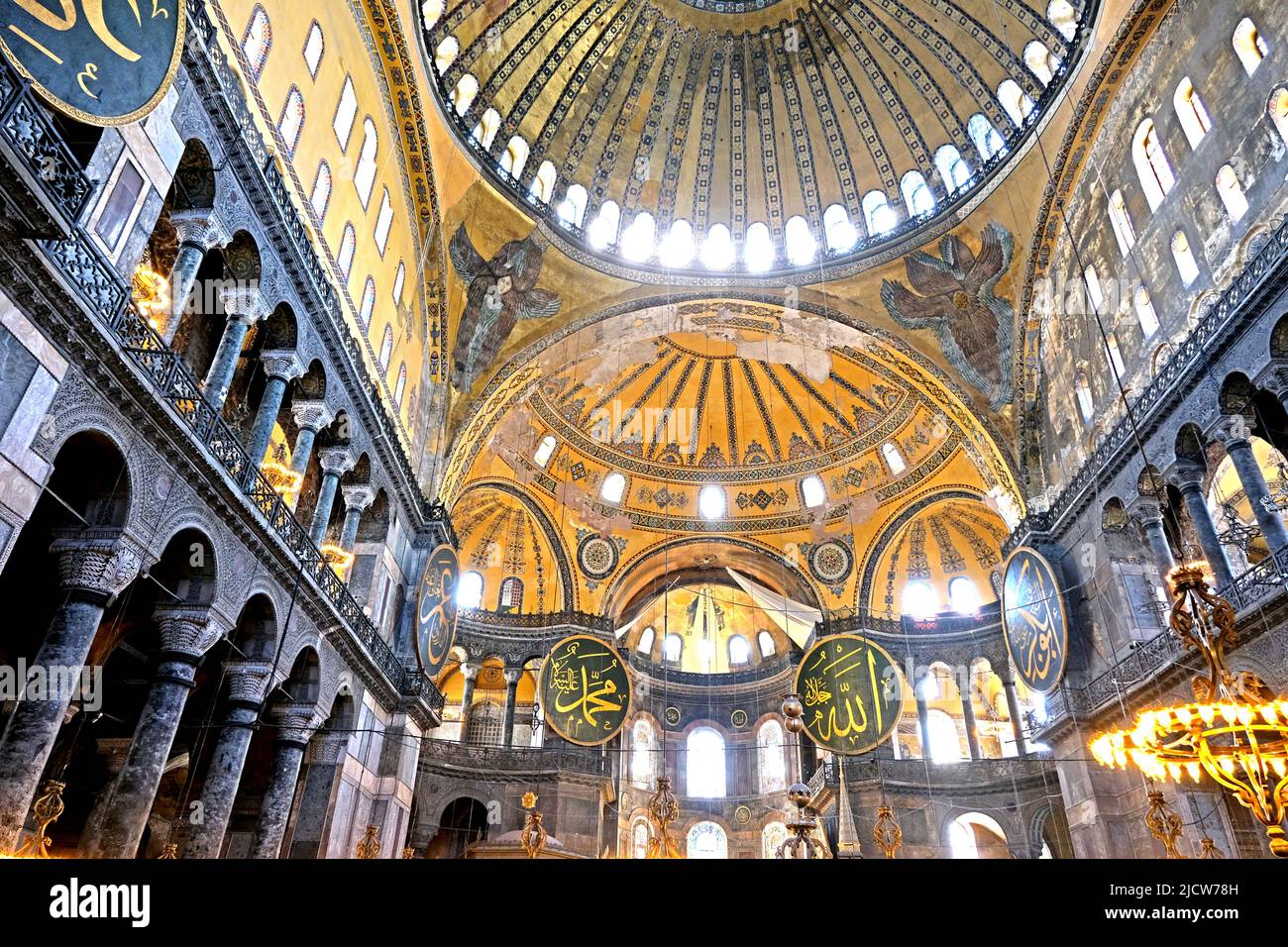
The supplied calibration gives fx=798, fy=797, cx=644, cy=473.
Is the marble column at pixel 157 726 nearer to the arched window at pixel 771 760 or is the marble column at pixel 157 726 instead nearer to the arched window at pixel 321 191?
the arched window at pixel 321 191

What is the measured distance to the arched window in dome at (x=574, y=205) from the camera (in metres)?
17.2

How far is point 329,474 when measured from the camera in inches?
462

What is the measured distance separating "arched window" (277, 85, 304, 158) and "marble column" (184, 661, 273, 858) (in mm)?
6287

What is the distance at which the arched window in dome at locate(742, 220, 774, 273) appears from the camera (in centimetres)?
1811

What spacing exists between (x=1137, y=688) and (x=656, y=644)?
13604mm

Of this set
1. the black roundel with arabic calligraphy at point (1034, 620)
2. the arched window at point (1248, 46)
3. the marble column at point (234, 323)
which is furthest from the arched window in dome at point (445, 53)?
the black roundel with arabic calligraphy at point (1034, 620)

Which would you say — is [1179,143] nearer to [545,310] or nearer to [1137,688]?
Result: [1137,688]

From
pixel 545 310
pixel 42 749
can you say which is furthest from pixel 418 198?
pixel 42 749

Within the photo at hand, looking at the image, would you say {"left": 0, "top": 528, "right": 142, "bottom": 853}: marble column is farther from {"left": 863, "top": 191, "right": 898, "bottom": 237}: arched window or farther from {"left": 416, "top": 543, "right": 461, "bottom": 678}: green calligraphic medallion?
{"left": 863, "top": 191, "right": 898, "bottom": 237}: arched window

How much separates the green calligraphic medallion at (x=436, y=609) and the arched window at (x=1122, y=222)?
12078 millimetres

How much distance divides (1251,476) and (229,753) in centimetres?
1274

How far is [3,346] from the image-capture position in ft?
17.7

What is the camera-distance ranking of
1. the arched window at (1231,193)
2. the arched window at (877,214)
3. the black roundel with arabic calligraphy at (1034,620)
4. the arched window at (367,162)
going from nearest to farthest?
the arched window at (1231,193), the black roundel with arabic calligraphy at (1034,620), the arched window at (367,162), the arched window at (877,214)

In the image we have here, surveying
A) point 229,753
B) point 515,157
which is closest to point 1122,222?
point 515,157
